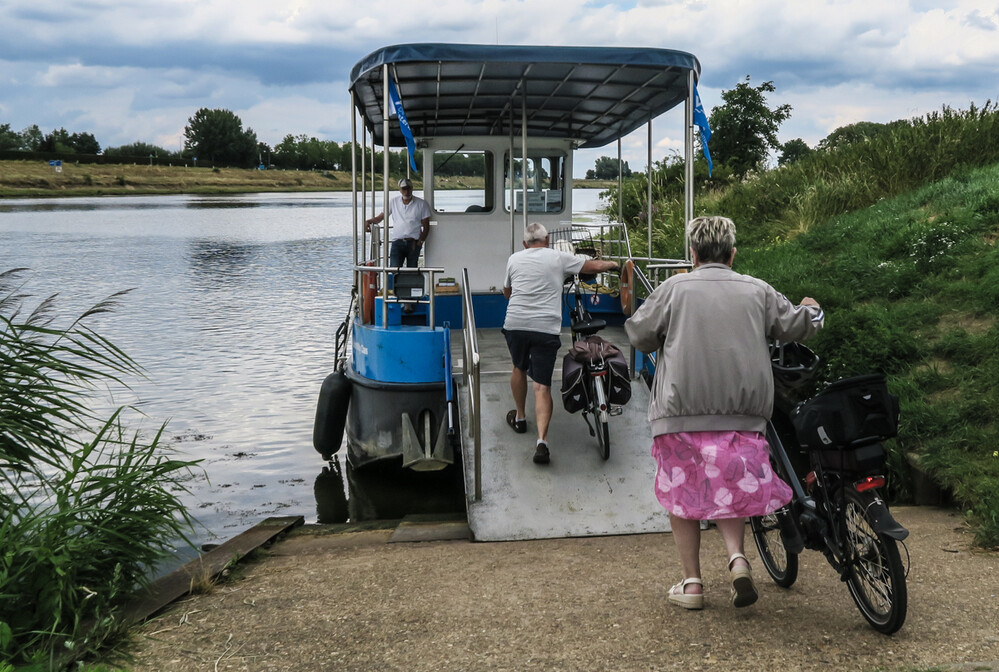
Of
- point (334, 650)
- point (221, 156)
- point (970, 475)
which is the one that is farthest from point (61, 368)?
point (221, 156)

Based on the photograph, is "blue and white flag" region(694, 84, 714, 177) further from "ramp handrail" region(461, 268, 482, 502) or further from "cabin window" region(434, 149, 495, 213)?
"cabin window" region(434, 149, 495, 213)

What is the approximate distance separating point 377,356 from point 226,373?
7.02 metres

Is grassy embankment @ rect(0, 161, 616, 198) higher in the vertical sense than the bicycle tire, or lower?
higher

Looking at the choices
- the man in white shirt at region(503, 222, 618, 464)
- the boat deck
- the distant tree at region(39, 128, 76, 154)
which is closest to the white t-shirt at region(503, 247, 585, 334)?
the man in white shirt at region(503, 222, 618, 464)

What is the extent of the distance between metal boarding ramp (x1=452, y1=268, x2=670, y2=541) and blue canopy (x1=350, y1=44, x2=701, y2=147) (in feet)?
7.18

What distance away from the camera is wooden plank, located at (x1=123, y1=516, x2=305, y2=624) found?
4805 millimetres

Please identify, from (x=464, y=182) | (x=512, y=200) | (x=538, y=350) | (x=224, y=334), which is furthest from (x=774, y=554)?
(x=224, y=334)

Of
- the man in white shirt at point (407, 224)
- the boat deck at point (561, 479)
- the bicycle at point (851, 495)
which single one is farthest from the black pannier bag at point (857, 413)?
the man in white shirt at point (407, 224)

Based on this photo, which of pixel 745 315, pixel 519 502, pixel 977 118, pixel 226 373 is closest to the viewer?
pixel 745 315

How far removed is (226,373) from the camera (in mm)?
15703

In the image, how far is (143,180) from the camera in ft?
381

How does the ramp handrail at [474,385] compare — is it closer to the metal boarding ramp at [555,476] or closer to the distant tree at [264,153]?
the metal boarding ramp at [555,476]

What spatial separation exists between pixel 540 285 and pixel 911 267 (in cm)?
601

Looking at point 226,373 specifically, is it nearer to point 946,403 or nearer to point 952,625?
point 946,403
